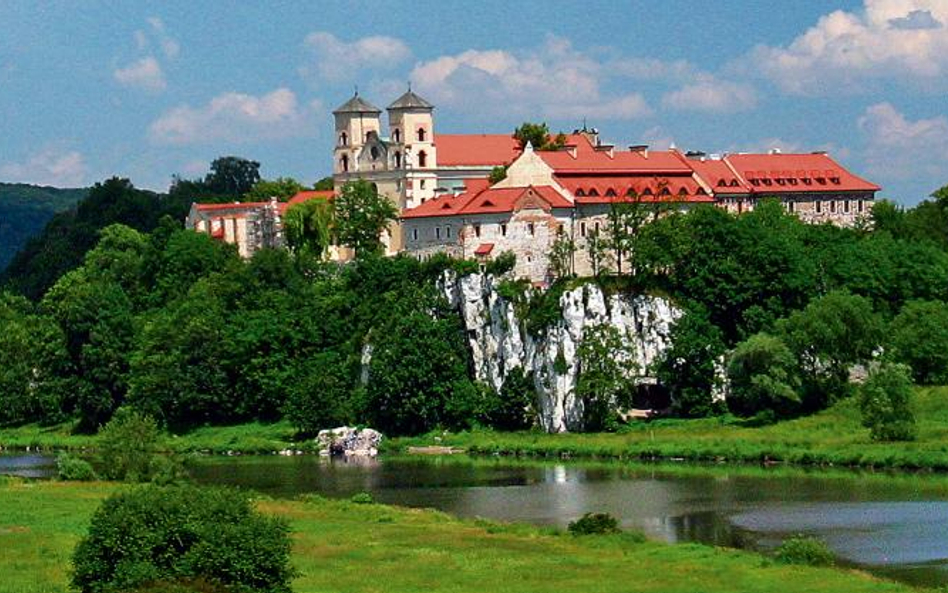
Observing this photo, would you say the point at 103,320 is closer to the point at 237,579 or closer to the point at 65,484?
the point at 65,484

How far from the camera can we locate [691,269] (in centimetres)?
10506

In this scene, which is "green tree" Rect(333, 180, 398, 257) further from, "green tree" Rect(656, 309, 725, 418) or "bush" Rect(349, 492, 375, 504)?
"bush" Rect(349, 492, 375, 504)

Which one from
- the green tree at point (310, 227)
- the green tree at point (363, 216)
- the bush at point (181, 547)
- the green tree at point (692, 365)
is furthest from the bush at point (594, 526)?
the green tree at point (310, 227)

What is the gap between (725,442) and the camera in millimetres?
90625

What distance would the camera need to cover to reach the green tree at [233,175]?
186m

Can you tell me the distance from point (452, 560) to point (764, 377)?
41.3m

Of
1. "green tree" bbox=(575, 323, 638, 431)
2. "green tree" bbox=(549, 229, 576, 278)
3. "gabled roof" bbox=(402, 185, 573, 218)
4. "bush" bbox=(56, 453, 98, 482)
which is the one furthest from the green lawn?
"bush" bbox=(56, 453, 98, 482)

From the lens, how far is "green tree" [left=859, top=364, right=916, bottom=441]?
3346 inches

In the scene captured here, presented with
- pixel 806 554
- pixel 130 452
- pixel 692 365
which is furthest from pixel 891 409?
pixel 806 554

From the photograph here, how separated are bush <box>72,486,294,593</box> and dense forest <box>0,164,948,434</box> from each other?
167 feet

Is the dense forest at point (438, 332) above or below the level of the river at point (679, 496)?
above

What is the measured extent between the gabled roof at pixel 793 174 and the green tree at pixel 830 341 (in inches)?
939

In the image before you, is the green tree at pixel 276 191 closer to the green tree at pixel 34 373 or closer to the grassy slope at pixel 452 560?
the green tree at pixel 34 373

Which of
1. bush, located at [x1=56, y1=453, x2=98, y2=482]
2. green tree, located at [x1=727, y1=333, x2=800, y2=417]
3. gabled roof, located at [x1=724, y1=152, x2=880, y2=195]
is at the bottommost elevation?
bush, located at [x1=56, y1=453, x2=98, y2=482]
